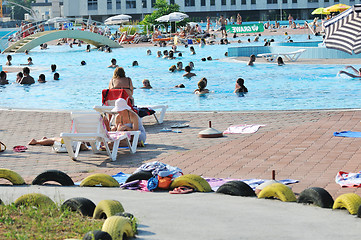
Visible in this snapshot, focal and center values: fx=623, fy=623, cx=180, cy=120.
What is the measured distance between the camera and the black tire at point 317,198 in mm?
5967

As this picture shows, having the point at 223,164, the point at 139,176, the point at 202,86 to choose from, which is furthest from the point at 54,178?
the point at 202,86

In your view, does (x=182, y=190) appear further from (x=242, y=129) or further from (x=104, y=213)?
(x=242, y=129)

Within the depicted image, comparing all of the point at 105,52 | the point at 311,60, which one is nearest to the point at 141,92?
the point at 311,60

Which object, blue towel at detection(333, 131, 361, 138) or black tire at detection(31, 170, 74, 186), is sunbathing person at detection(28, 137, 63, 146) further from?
blue towel at detection(333, 131, 361, 138)

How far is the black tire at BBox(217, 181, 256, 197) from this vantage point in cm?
657

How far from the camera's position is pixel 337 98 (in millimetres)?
19359

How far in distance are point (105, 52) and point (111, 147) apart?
3325 centimetres

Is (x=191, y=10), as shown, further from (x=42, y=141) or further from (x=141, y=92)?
(x=42, y=141)

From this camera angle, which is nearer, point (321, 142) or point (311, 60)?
point (321, 142)

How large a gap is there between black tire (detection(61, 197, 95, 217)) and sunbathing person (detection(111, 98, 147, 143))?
4551mm

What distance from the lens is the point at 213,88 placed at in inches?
892

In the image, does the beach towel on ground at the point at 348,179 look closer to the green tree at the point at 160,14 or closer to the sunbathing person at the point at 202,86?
the sunbathing person at the point at 202,86

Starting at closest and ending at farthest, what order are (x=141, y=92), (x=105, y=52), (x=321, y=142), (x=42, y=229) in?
(x=42, y=229)
(x=321, y=142)
(x=141, y=92)
(x=105, y=52)

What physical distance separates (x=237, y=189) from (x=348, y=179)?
1.43 metres
